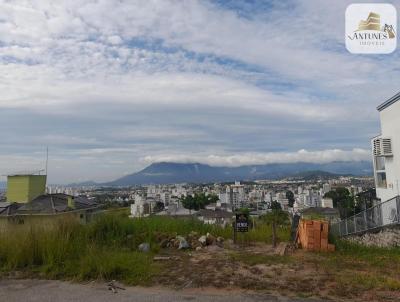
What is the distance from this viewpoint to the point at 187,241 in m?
10.7

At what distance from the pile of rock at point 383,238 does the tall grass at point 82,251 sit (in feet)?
23.5

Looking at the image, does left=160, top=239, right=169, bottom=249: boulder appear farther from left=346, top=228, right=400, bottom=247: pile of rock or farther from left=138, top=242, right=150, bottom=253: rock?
left=346, top=228, right=400, bottom=247: pile of rock

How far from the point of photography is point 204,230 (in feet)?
40.7

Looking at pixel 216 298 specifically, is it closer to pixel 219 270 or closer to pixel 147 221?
pixel 219 270

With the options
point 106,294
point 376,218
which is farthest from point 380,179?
point 106,294

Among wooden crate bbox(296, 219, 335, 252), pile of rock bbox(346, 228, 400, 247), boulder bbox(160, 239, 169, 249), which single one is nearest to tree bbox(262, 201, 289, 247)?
wooden crate bbox(296, 219, 335, 252)

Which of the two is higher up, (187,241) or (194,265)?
(187,241)

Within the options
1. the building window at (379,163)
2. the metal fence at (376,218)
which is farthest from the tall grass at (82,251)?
the building window at (379,163)

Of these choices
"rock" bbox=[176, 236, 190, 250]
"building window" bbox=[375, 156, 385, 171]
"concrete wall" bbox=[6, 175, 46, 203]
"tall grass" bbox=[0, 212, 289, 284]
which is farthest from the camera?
"building window" bbox=[375, 156, 385, 171]

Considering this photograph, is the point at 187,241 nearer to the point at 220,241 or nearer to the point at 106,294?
Answer: the point at 220,241

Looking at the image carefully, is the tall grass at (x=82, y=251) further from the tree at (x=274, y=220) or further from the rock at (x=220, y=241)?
the tree at (x=274, y=220)

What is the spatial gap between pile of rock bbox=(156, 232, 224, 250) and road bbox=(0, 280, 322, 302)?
388 centimetres

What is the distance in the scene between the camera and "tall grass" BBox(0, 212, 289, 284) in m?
7.22

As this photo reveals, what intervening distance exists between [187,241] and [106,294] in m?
4.74
